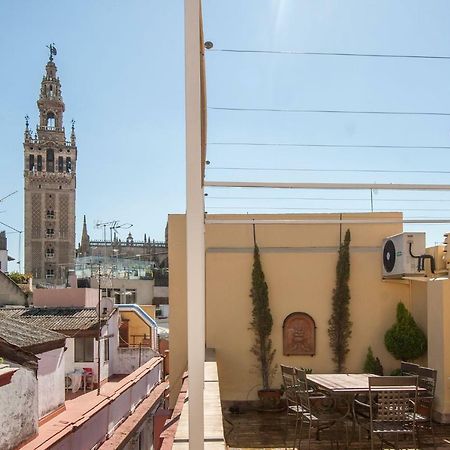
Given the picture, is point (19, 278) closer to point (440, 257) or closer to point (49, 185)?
point (440, 257)

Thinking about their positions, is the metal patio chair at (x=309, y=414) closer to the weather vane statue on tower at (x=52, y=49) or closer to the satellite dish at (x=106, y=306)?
the satellite dish at (x=106, y=306)

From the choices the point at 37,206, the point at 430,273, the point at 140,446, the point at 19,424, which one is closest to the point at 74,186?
the point at 37,206

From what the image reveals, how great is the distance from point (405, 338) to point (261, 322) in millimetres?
1682

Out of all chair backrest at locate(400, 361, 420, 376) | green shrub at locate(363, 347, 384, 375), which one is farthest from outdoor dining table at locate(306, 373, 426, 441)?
green shrub at locate(363, 347, 384, 375)

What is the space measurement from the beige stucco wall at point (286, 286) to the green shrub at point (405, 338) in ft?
0.94

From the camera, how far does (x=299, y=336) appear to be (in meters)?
6.67

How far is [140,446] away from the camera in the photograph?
15000 mm

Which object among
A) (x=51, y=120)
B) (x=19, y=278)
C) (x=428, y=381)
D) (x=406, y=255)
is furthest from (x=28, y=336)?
(x=51, y=120)

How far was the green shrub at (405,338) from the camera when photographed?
622 cm

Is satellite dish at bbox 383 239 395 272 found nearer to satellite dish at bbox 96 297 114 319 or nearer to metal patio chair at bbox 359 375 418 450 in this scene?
metal patio chair at bbox 359 375 418 450

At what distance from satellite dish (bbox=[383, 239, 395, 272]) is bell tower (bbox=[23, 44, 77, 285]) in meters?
62.9

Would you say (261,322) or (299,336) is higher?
(261,322)

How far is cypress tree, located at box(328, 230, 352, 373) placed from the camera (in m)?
6.63

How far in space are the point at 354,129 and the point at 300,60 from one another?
98cm
